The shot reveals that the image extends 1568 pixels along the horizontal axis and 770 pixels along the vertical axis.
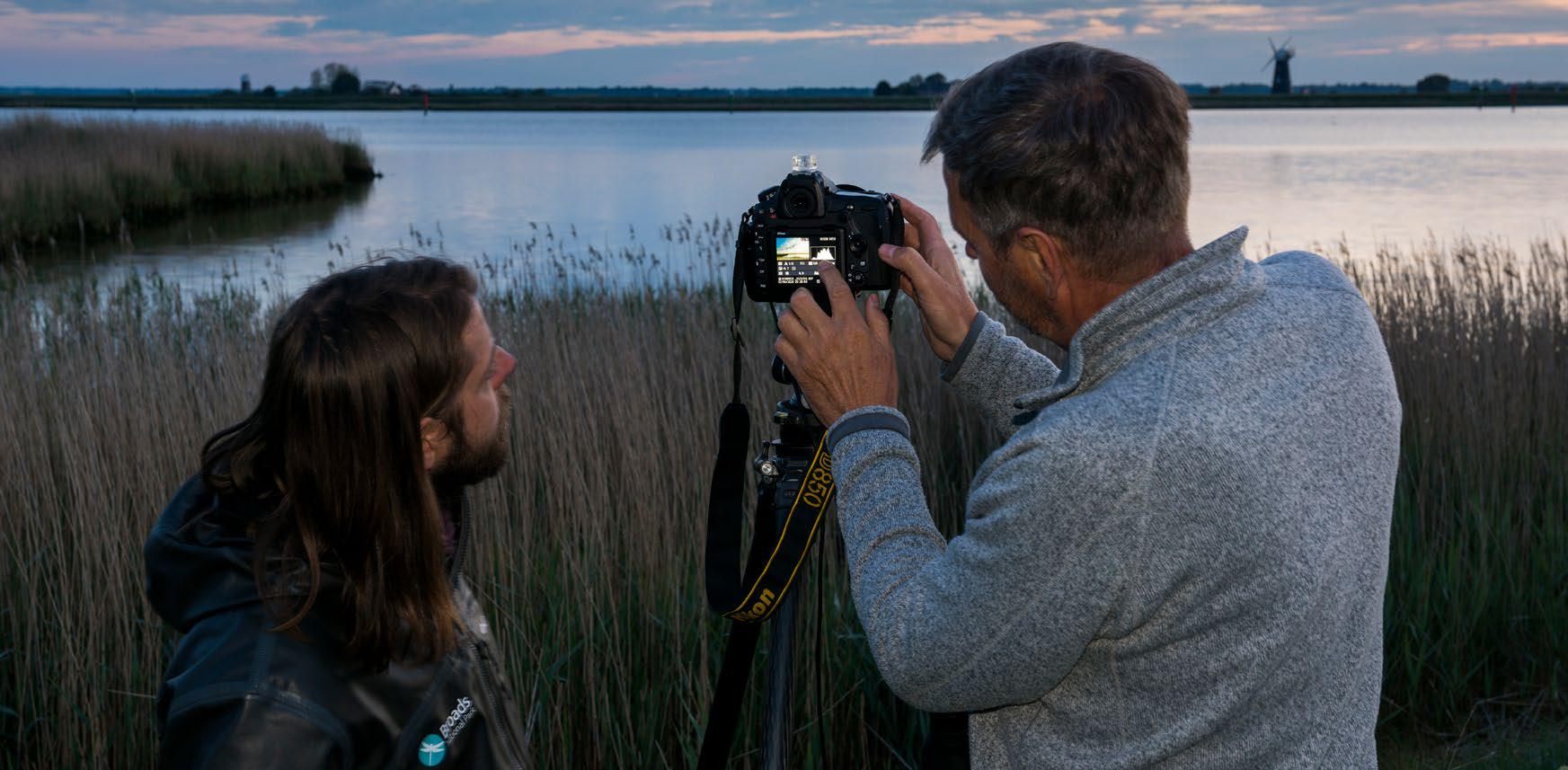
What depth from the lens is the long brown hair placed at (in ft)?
4.44

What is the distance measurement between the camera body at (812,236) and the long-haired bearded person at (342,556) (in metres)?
0.42

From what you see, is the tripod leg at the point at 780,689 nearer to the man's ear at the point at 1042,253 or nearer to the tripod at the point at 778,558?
the tripod at the point at 778,558

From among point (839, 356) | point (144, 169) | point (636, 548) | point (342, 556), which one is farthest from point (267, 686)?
point (144, 169)

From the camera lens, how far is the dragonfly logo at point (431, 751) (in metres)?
1.34

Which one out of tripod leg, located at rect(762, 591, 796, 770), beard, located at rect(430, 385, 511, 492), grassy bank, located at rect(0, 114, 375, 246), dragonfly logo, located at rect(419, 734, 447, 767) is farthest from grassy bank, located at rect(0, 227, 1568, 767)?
grassy bank, located at rect(0, 114, 375, 246)

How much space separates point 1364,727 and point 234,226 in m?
20.2

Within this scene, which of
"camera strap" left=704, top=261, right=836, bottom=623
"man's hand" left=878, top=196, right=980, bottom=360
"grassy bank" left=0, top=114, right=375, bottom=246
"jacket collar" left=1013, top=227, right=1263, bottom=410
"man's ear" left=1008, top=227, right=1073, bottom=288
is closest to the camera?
"jacket collar" left=1013, top=227, right=1263, bottom=410

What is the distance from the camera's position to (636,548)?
337cm

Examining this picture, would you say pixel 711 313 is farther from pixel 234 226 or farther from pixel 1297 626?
pixel 234 226

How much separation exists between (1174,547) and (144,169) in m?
20.7

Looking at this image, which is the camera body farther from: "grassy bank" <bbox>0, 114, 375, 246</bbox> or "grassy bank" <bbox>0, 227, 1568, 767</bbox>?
"grassy bank" <bbox>0, 114, 375, 246</bbox>

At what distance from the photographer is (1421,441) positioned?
171 inches

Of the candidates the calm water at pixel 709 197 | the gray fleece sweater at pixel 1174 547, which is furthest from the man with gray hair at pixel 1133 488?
the calm water at pixel 709 197

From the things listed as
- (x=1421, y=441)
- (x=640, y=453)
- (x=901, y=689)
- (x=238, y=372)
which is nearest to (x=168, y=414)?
(x=238, y=372)
